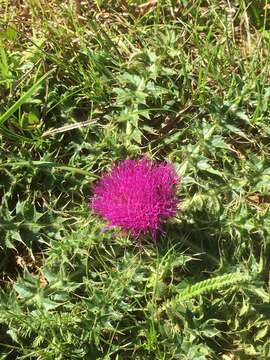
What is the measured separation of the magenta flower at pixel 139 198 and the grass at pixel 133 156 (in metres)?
0.24

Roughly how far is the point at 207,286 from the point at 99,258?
0.64m

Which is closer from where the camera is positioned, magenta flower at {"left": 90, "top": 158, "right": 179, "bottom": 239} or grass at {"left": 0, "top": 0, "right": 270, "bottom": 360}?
magenta flower at {"left": 90, "top": 158, "right": 179, "bottom": 239}

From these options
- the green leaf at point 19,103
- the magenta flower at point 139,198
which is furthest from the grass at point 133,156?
the magenta flower at point 139,198

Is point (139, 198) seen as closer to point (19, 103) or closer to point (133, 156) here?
point (133, 156)

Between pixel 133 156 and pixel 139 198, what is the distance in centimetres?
57

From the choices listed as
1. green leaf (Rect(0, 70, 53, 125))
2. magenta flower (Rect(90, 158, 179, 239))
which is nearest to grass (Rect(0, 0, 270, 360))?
green leaf (Rect(0, 70, 53, 125))

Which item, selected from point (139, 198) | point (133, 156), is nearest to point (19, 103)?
point (133, 156)

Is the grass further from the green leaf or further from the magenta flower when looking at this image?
the magenta flower

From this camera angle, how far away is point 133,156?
11.1 feet

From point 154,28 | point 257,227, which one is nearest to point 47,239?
point 257,227

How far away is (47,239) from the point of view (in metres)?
3.34

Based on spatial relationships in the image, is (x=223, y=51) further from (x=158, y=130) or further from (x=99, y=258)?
(x=99, y=258)

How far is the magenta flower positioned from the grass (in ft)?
0.78

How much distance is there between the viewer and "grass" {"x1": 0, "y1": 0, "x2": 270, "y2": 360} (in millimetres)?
3092
